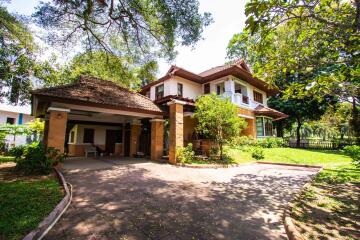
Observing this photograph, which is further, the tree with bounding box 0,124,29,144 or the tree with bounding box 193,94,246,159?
the tree with bounding box 0,124,29,144

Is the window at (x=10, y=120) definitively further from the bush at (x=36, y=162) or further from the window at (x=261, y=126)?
the window at (x=261, y=126)

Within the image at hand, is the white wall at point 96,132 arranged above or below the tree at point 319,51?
below

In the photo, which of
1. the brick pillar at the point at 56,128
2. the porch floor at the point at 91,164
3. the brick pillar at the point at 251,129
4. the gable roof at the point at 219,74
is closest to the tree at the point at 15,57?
the brick pillar at the point at 56,128

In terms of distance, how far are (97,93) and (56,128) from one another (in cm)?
291

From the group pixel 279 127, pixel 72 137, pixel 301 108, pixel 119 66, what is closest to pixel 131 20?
pixel 119 66

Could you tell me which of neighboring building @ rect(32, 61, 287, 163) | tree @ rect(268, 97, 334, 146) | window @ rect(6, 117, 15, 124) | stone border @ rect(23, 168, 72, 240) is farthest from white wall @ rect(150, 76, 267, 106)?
window @ rect(6, 117, 15, 124)

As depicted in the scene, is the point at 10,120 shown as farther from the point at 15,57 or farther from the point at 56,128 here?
the point at 56,128

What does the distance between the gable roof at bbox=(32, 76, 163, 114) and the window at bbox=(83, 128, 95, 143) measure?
18.2 ft

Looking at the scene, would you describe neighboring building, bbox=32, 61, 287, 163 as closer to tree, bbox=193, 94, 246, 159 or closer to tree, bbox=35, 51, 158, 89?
tree, bbox=35, 51, 158, 89

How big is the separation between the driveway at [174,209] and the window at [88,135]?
33.5 feet

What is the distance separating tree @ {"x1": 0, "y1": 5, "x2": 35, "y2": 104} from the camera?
39.1ft

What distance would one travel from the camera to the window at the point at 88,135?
661 inches

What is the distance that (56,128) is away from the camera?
29.7 feet

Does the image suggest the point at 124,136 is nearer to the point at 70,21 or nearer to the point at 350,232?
the point at 70,21
